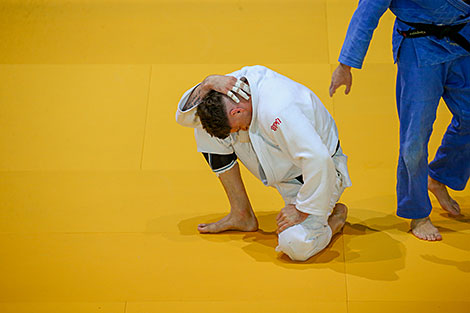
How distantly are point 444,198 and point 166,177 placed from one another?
1395 mm

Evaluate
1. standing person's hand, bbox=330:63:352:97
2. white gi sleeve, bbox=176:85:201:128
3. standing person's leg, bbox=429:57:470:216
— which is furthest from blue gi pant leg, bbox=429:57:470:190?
white gi sleeve, bbox=176:85:201:128

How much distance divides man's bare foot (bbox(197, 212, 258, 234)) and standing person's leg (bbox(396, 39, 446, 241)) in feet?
2.23

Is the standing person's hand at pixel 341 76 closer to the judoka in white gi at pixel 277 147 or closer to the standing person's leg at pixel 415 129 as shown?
the judoka in white gi at pixel 277 147

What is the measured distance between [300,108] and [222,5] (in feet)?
6.75

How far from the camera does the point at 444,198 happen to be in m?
2.99

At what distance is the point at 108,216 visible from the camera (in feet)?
9.95

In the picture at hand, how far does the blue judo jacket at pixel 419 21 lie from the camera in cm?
247

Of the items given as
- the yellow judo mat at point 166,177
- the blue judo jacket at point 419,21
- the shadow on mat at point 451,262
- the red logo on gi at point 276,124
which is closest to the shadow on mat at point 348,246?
the yellow judo mat at point 166,177

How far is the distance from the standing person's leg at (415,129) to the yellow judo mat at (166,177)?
0.36 feet

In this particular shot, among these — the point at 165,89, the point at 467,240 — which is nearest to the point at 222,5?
the point at 165,89

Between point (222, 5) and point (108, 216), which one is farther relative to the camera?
point (222, 5)

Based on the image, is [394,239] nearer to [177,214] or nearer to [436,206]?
[436,206]

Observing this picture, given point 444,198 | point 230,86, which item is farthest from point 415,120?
point 230,86

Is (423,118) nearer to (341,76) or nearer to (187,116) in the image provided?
(341,76)
